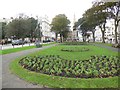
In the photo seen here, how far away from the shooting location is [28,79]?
7.86 m

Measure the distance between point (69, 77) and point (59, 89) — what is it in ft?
4.62

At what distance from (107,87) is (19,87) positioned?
3.09m

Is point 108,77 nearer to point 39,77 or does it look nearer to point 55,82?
point 55,82

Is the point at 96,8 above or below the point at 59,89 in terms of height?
above

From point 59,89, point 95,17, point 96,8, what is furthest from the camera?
point 95,17

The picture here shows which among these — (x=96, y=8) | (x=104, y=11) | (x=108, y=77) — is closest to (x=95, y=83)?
(x=108, y=77)

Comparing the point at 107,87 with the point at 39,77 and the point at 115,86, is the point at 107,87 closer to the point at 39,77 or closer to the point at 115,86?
the point at 115,86

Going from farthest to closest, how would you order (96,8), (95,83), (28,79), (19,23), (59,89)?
(19,23)
(96,8)
(28,79)
(95,83)
(59,89)

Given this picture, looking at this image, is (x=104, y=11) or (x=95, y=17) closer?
(x=104, y=11)

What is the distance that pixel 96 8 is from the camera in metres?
32.5

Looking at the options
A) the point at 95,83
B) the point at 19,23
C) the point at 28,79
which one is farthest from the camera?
the point at 19,23

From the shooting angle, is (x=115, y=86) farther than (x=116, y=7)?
No

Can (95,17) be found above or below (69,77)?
above

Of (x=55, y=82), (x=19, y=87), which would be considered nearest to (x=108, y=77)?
(x=55, y=82)
